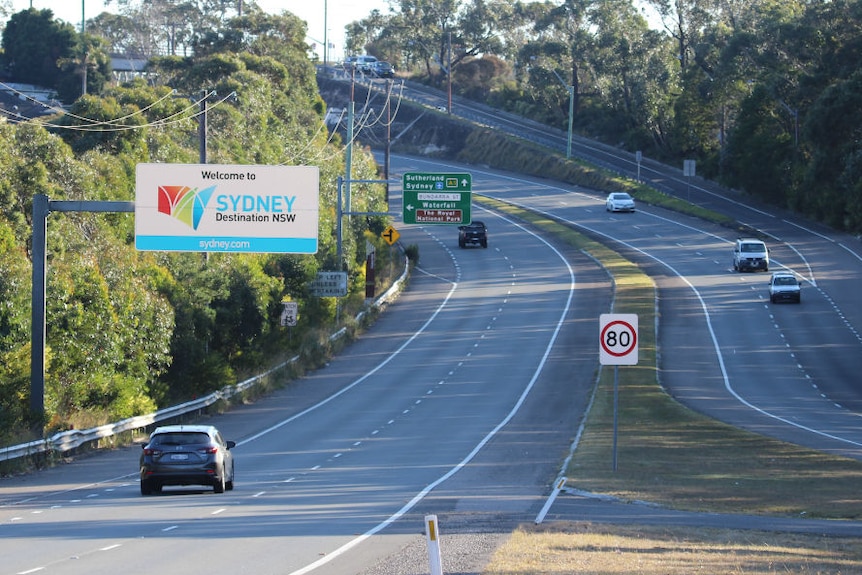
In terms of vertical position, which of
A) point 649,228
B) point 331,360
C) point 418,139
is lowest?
point 331,360

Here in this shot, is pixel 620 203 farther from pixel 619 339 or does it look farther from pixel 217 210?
pixel 619 339

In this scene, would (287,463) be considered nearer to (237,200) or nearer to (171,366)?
(237,200)

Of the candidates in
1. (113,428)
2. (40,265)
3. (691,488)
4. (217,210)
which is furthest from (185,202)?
(691,488)

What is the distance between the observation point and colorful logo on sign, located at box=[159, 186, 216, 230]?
2669 cm

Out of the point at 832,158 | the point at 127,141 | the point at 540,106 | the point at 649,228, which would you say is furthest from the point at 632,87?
the point at 127,141

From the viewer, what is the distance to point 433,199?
1671 inches

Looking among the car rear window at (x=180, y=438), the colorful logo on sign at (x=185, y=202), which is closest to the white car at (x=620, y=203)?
the colorful logo on sign at (x=185, y=202)

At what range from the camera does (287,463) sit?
28359 mm

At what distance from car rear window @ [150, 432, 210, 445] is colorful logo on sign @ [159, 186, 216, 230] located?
A: 5.90 metres

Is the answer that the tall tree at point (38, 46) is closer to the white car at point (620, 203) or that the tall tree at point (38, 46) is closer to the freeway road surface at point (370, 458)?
the white car at point (620, 203)

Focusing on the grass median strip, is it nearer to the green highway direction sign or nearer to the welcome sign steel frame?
the green highway direction sign

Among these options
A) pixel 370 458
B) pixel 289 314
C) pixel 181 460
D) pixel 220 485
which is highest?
pixel 289 314

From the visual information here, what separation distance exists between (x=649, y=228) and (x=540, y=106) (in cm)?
5268

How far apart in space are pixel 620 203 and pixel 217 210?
69.9 metres
